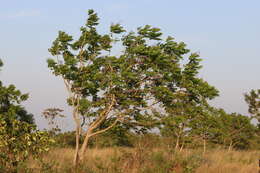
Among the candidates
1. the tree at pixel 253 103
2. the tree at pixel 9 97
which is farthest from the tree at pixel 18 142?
the tree at pixel 253 103

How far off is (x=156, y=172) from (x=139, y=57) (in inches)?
312

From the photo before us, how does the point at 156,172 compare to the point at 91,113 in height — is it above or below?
below

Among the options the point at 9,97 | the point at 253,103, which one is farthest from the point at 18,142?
the point at 253,103

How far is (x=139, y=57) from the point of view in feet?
59.3

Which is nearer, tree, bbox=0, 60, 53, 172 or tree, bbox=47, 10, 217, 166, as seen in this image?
tree, bbox=0, 60, 53, 172

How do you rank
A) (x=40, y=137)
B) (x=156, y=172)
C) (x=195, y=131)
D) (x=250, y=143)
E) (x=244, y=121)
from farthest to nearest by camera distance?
(x=250, y=143)
(x=244, y=121)
(x=195, y=131)
(x=156, y=172)
(x=40, y=137)

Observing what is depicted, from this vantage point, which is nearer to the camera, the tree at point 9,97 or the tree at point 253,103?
the tree at point 9,97

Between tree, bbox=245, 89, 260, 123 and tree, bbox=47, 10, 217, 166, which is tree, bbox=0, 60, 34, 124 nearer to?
tree, bbox=47, 10, 217, 166

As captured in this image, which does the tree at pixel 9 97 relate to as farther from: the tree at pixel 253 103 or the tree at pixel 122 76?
the tree at pixel 253 103

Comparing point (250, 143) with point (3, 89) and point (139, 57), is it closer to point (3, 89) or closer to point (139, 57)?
point (139, 57)

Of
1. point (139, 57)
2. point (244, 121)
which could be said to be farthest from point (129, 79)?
point (244, 121)

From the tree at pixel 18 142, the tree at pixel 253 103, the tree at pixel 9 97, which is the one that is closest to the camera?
the tree at pixel 18 142

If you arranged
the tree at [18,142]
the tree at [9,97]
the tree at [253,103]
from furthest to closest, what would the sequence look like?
1. the tree at [253,103]
2. the tree at [9,97]
3. the tree at [18,142]

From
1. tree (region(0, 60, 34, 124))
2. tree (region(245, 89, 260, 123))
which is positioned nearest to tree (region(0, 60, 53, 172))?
tree (region(0, 60, 34, 124))
